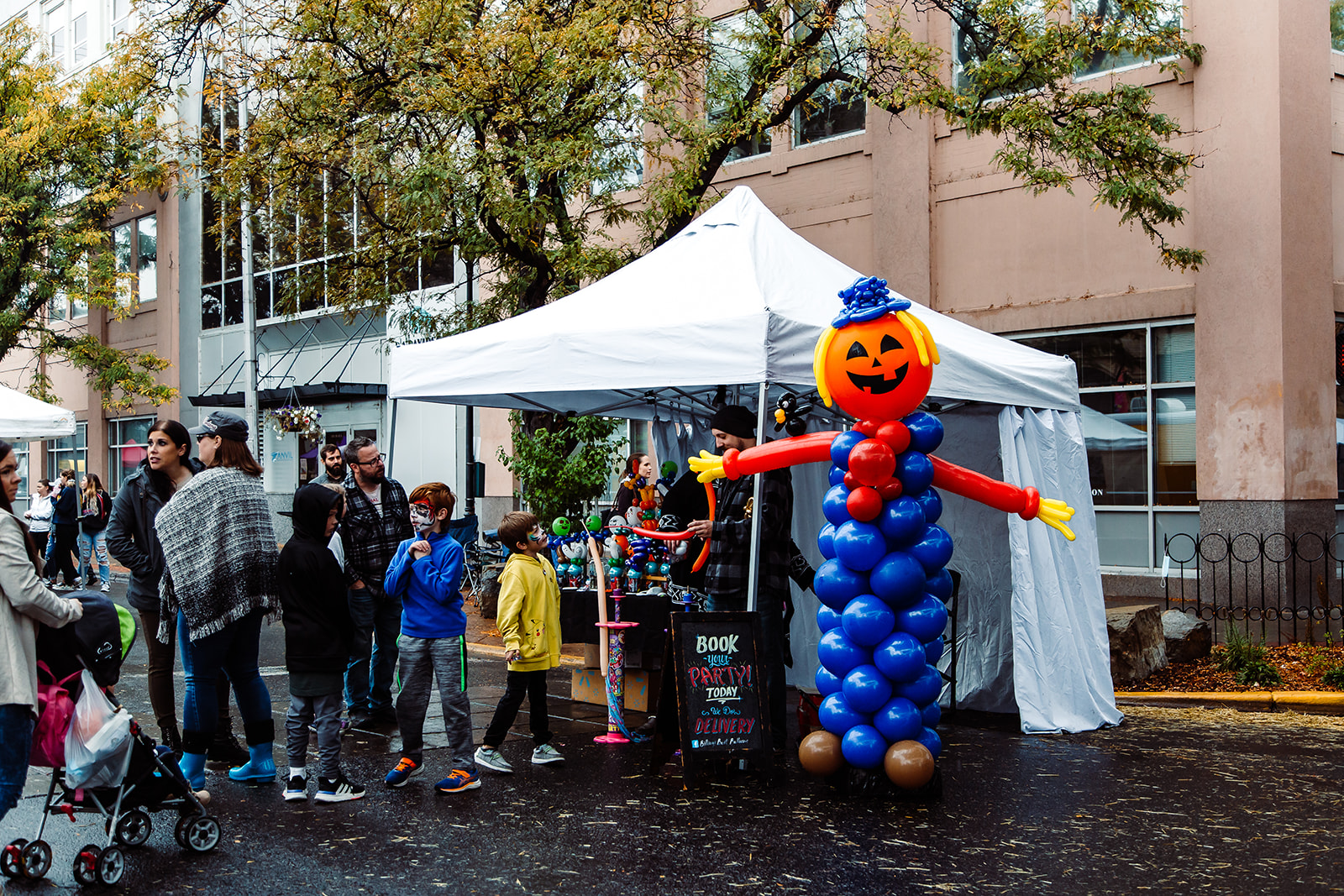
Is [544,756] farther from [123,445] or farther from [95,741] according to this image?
[123,445]

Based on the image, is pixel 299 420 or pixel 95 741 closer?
pixel 95 741

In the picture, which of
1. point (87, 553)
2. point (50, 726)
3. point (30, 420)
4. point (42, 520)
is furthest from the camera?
point (87, 553)

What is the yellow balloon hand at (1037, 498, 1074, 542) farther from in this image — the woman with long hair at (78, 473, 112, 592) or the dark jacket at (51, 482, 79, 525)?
the dark jacket at (51, 482, 79, 525)

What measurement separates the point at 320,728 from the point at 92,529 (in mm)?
13969

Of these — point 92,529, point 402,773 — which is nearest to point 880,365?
point 402,773

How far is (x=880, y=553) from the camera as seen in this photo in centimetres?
636

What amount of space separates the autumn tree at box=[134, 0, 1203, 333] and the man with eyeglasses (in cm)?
486

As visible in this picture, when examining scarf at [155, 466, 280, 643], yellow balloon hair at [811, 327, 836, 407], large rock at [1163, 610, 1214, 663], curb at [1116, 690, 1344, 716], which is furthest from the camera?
large rock at [1163, 610, 1214, 663]

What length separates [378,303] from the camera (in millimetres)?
15156

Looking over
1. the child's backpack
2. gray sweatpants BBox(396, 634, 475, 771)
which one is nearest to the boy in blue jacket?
gray sweatpants BBox(396, 634, 475, 771)

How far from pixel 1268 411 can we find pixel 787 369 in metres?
7.85

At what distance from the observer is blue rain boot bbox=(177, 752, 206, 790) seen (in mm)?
6008

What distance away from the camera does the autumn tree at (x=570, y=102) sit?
12062 mm

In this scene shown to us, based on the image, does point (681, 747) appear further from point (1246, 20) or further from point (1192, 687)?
point (1246, 20)
